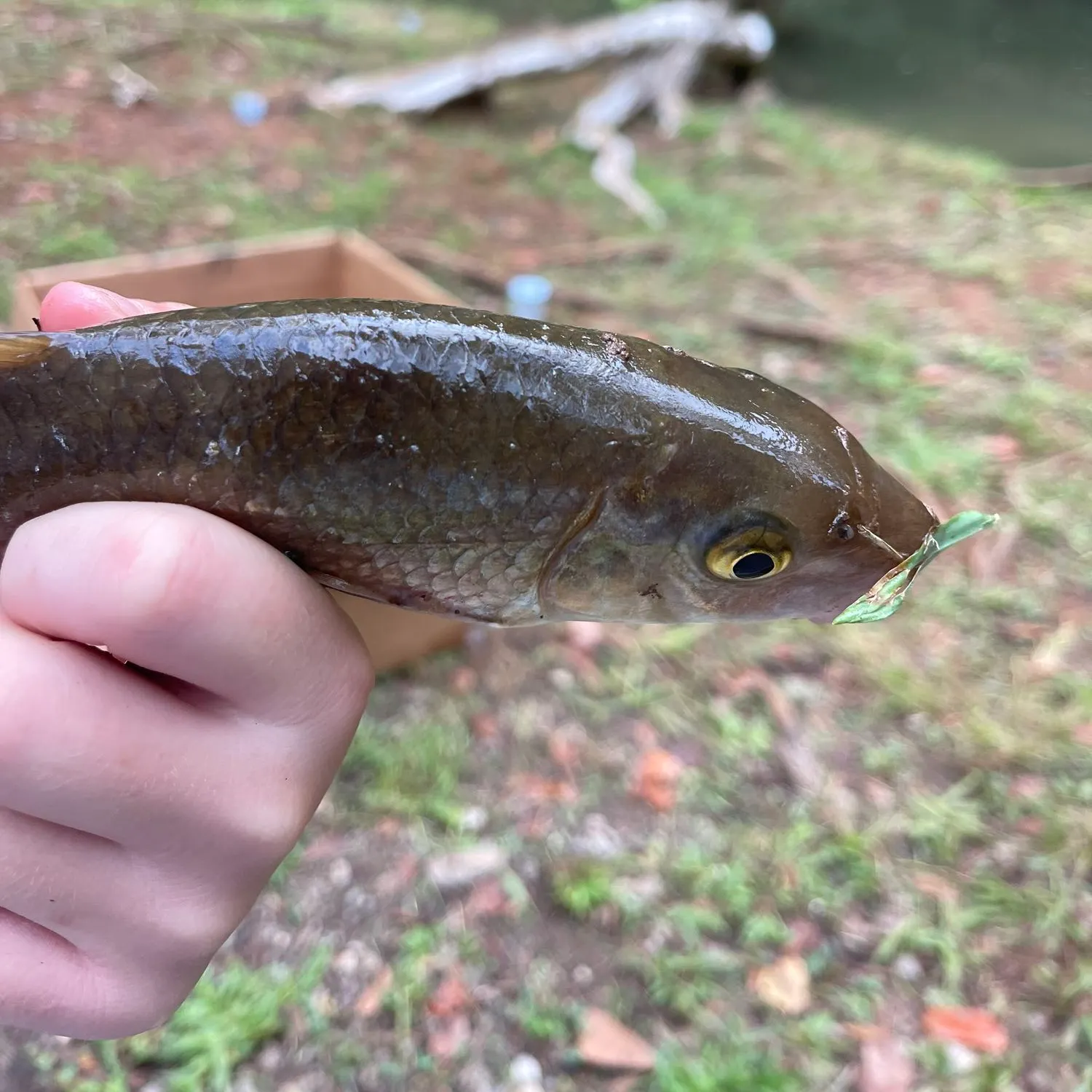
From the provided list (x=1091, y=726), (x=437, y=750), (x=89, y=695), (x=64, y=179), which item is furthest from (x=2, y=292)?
(x=1091, y=726)

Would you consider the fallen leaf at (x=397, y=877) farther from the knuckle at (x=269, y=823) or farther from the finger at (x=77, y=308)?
the finger at (x=77, y=308)

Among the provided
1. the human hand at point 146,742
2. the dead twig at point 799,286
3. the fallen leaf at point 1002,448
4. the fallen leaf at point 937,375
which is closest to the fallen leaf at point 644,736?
the human hand at point 146,742

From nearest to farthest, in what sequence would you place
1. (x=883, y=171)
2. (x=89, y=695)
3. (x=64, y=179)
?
(x=89, y=695)
(x=64, y=179)
(x=883, y=171)

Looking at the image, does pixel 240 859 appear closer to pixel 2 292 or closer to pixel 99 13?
pixel 2 292

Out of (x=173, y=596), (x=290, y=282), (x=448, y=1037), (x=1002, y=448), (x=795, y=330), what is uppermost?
(x=173, y=596)

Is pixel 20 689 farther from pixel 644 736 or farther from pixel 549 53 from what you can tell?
pixel 549 53

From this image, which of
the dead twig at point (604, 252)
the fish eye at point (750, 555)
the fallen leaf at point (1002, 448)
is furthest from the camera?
the dead twig at point (604, 252)

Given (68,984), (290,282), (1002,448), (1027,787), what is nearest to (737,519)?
(68,984)
